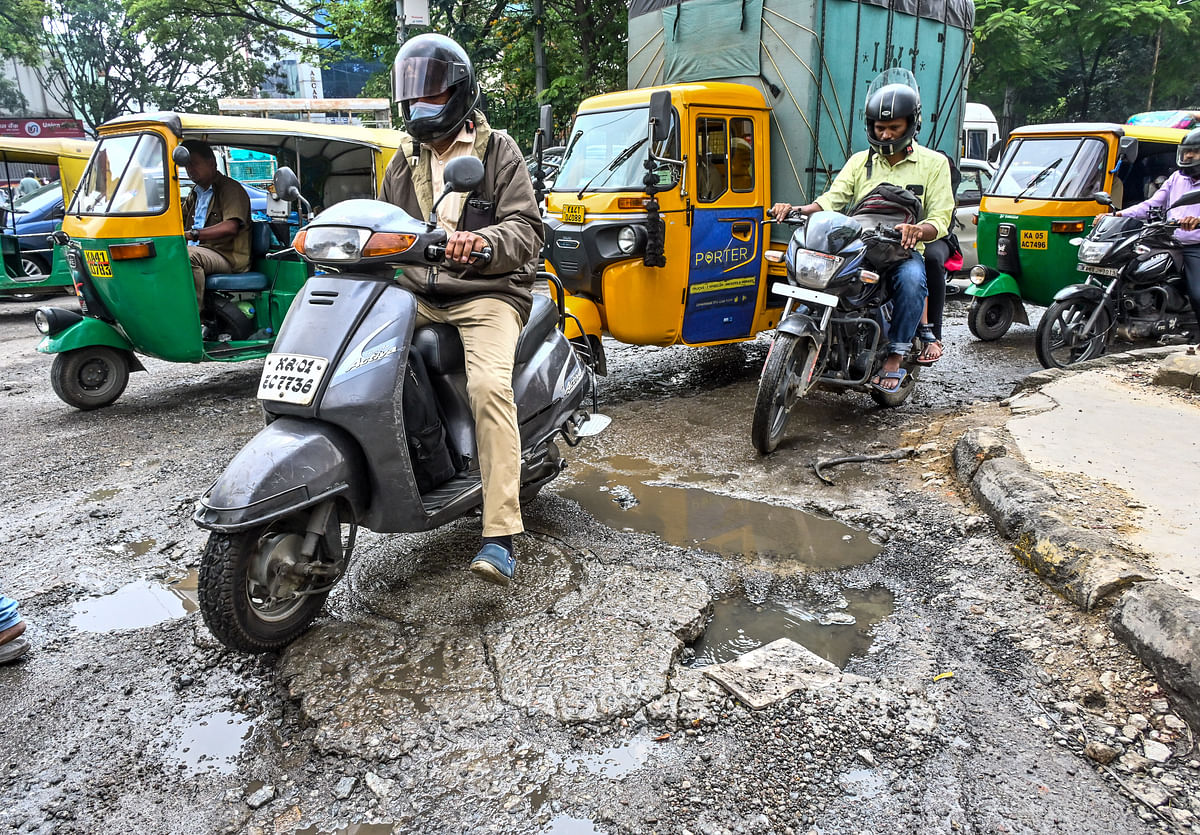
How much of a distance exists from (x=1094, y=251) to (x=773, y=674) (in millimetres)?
5595

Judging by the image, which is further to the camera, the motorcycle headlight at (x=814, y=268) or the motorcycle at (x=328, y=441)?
the motorcycle headlight at (x=814, y=268)

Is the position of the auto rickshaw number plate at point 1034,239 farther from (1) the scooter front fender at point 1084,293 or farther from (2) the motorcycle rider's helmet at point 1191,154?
(2) the motorcycle rider's helmet at point 1191,154

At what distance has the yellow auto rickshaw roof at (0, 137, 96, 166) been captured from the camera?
8.73 meters

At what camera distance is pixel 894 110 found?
16.8 ft

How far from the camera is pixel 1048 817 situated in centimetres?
204

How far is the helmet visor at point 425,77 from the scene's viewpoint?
311 centimetres

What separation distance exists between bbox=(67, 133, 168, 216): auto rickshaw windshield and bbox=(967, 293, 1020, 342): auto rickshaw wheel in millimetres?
7196

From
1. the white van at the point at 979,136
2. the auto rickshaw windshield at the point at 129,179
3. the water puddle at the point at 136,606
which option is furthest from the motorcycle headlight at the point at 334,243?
the white van at the point at 979,136

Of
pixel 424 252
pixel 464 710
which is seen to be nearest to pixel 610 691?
pixel 464 710

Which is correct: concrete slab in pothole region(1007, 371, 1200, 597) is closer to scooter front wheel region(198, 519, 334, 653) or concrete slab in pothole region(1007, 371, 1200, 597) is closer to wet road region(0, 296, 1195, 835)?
wet road region(0, 296, 1195, 835)

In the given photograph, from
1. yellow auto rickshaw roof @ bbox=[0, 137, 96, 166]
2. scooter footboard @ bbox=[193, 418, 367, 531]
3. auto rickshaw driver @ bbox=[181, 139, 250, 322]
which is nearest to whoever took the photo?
scooter footboard @ bbox=[193, 418, 367, 531]

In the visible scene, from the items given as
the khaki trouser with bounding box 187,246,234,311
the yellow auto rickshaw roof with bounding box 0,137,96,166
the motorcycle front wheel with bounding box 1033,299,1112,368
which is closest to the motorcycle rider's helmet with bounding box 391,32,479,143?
the khaki trouser with bounding box 187,246,234,311

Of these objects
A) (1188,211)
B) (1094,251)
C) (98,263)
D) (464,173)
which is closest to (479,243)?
(464,173)

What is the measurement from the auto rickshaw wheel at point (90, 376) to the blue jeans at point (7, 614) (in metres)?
3.63
